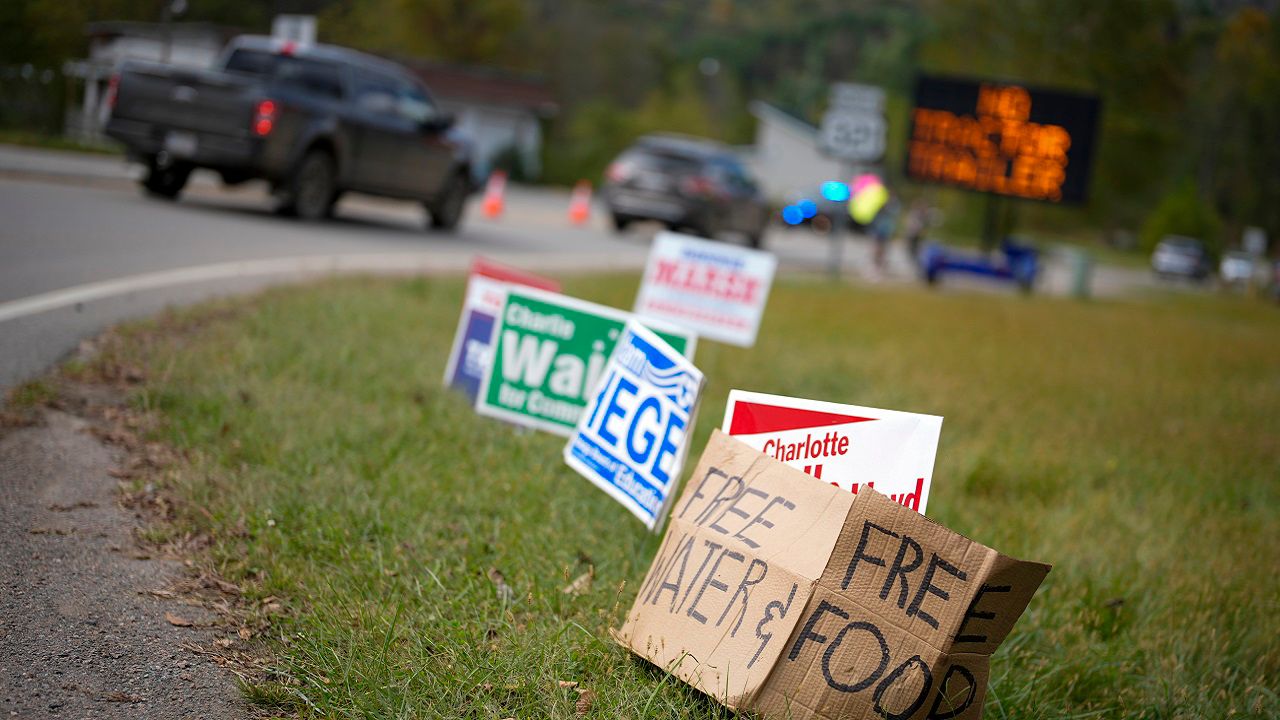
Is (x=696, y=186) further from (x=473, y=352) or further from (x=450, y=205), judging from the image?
(x=473, y=352)

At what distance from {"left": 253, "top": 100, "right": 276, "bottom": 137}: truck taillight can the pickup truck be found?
0.01 m

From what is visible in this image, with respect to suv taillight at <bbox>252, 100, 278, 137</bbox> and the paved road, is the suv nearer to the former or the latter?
the paved road

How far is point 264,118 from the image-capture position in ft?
45.7

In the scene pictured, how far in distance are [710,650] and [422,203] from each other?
14336 mm

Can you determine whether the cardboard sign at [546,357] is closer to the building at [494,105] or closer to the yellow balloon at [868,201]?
the yellow balloon at [868,201]

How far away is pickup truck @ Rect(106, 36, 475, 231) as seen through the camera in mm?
13938

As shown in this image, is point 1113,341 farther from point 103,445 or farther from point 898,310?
point 103,445

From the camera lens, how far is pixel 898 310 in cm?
1697

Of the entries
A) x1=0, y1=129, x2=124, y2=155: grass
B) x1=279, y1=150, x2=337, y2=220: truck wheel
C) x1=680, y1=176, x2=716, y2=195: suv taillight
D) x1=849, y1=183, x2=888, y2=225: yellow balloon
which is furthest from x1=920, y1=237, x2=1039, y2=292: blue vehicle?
x1=0, y1=129, x2=124, y2=155: grass

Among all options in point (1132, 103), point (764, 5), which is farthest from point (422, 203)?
point (764, 5)

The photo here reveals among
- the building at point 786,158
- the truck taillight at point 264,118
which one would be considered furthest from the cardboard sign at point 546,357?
the building at point 786,158

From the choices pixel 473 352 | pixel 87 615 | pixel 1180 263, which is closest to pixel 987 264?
pixel 473 352

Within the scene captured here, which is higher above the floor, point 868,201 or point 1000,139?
point 1000,139

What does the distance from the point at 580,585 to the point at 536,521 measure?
715mm
